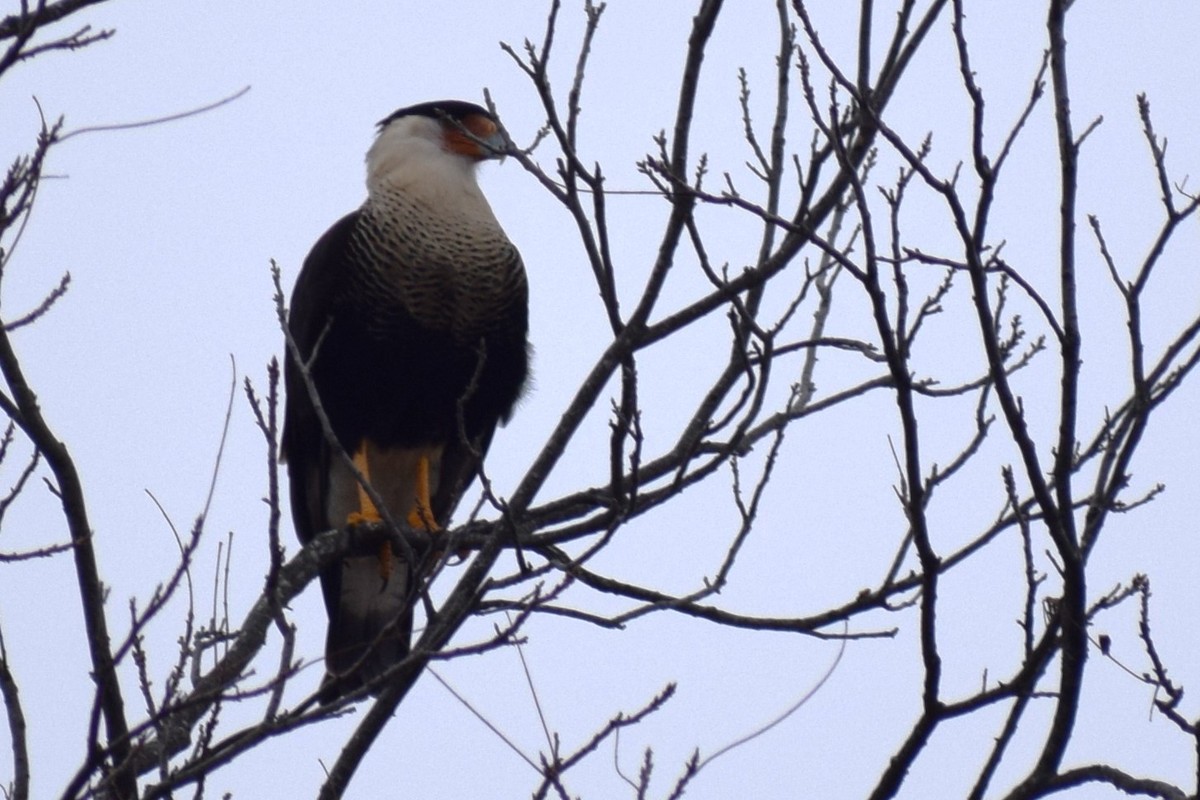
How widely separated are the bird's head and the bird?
0.32 ft

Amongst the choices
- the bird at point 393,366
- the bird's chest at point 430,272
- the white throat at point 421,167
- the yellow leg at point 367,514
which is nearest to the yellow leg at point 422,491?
the bird at point 393,366

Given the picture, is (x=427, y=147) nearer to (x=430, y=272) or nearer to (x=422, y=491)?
(x=430, y=272)

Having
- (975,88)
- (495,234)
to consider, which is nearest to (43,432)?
(975,88)

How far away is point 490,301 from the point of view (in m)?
4.74

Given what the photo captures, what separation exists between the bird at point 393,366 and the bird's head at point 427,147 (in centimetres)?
10

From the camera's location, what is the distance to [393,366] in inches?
179

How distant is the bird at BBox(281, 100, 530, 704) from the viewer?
14.9ft

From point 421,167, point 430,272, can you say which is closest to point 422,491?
point 430,272

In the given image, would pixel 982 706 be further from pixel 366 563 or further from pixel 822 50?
pixel 366 563

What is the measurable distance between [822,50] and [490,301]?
2.75 meters

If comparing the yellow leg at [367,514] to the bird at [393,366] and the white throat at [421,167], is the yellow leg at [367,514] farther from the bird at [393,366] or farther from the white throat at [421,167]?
the white throat at [421,167]

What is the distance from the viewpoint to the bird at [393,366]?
4555mm

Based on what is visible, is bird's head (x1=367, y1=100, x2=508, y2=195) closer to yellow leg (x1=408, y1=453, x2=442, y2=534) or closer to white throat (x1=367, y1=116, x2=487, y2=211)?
white throat (x1=367, y1=116, x2=487, y2=211)

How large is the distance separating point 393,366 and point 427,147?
3.01 ft
